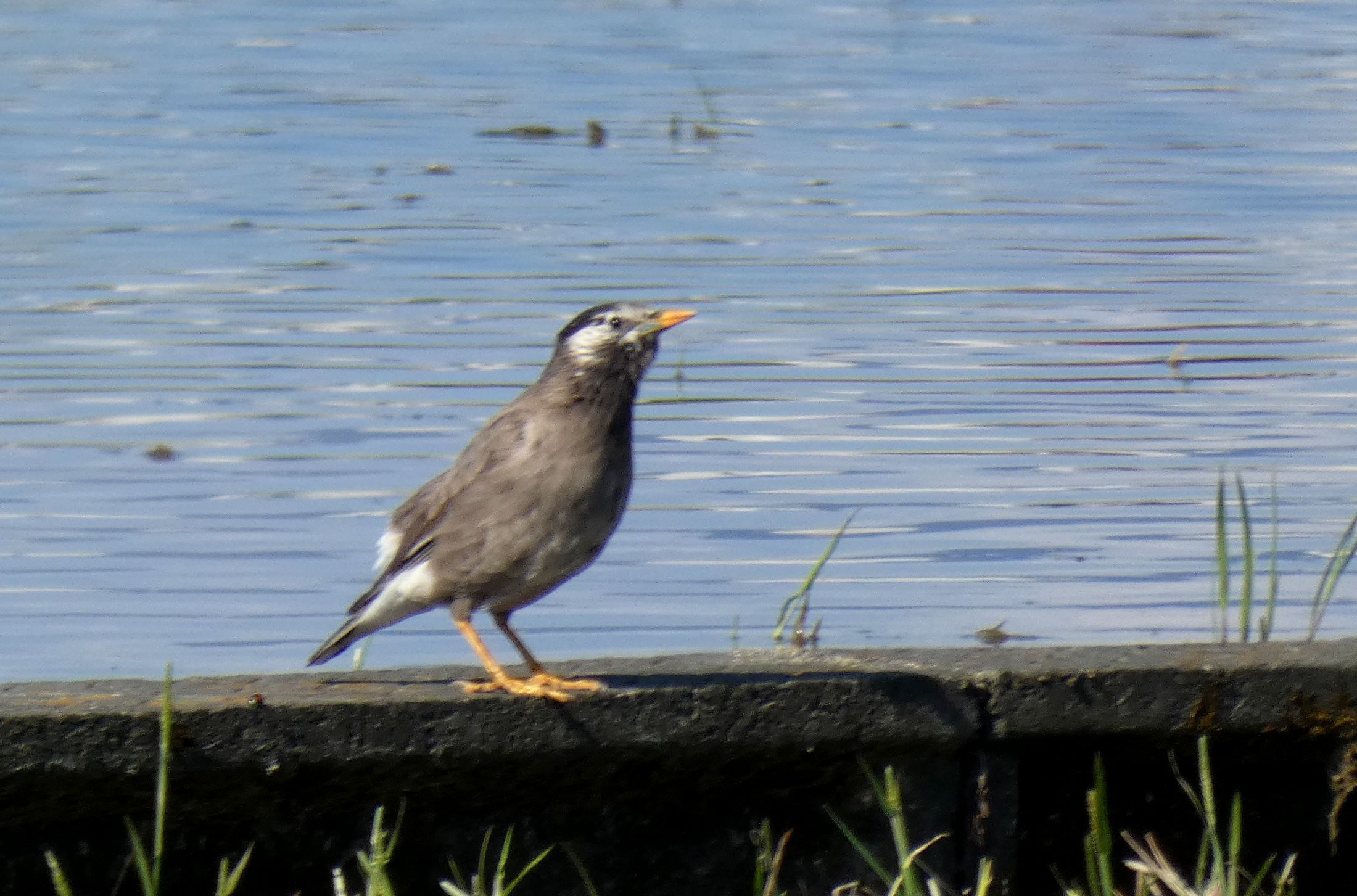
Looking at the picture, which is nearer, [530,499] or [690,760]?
[690,760]

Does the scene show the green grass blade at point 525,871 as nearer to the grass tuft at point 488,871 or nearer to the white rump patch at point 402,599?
the grass tuft at point 488,871

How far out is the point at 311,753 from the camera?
4031 mm

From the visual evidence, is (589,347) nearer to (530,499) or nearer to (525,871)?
(530,499)

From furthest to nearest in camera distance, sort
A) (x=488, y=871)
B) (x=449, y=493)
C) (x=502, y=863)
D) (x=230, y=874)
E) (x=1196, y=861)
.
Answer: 1. (x=449, y=493)
2. (x=1196, y=861)
3. (x=488, y=871)
4. (x=230, y=874)
5. (x=502, y=863)

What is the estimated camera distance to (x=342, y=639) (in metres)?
5.06

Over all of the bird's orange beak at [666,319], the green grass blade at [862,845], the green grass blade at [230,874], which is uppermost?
the bird's orange beak at [666,319]

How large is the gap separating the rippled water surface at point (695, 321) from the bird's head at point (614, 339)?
5.89ft

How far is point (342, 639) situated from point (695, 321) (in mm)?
5641

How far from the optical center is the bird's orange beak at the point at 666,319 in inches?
196

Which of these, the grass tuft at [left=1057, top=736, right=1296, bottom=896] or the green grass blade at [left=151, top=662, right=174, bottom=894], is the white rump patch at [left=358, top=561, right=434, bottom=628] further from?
the grass tuft at [left=1057, top=736, right=1296, bottom=896]

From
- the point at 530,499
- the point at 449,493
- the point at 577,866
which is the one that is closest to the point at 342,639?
the point at 449,493

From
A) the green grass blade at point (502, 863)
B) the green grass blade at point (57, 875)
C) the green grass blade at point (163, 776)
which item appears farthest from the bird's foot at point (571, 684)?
the green grass blade at point (57, 875)

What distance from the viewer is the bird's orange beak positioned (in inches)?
196

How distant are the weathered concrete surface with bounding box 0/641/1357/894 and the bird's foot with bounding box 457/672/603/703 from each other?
26 millimetres
